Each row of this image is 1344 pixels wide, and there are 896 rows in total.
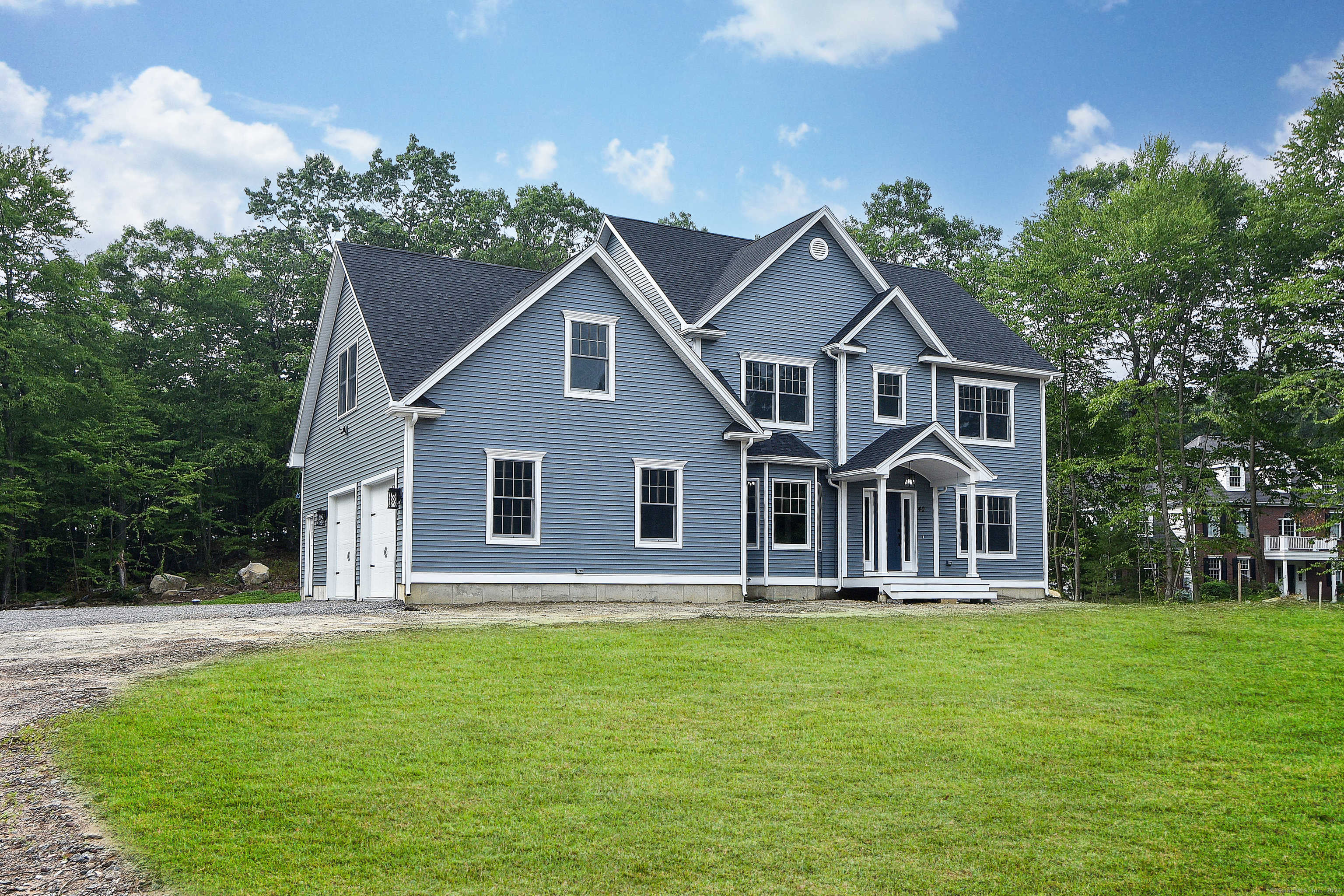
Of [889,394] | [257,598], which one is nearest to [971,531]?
[889,394]

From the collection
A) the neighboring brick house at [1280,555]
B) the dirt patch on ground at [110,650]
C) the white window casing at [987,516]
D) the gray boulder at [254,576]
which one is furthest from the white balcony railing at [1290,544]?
the gray boulder at [254,576]

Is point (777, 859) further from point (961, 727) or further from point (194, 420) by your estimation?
point (194, 420)

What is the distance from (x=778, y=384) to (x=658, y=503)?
16.5 ft

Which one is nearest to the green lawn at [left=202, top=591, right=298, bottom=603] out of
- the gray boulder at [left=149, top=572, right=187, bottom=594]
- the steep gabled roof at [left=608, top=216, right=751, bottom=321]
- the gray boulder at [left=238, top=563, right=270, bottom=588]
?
the gray boulder at [left=238, top=563, right=270, bottom=588]

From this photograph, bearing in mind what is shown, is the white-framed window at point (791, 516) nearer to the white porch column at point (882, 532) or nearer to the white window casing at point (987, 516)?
the white porch column at point (882, 532)

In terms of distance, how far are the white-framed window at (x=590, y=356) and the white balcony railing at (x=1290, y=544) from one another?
50.6m

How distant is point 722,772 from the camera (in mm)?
7438

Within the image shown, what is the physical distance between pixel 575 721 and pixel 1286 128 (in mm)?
31606

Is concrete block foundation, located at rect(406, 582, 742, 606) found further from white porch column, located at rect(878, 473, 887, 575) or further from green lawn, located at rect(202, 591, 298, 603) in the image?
green lawn, located at rect(202, 591, 298, 603)

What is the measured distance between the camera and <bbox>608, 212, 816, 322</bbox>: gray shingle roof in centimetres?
2494

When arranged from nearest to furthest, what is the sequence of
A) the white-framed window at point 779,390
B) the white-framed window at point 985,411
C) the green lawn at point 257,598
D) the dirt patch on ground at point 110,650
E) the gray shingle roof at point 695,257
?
the dirt patch on ground at point 110,650 < the white-framed window at point 779,390 < the gray shingle roof at point 695,257 < the white-framed window at point 985,411 < the green lawn at point 257,598

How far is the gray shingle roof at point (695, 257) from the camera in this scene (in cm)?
2494

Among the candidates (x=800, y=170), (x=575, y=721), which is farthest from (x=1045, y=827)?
(x=800, y=170)

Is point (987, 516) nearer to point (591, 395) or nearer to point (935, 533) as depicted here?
point (935, 533)
